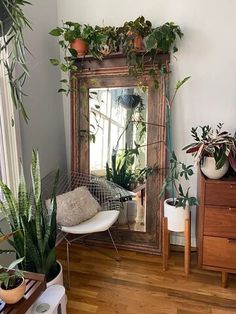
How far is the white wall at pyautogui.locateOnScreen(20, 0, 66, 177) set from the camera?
2172 mm

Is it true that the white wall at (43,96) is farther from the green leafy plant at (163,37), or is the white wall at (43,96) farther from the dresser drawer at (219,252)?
the dresser drawer at (219,252)

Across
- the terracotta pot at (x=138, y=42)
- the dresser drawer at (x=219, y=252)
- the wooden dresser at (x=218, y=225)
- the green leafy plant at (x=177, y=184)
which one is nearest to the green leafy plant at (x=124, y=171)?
the green leafy plant at (x=177, y=184)

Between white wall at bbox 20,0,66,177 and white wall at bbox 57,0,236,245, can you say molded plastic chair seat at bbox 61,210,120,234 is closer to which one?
white wall at bbox 20,0,66,177

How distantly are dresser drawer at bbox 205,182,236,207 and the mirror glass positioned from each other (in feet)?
1.99

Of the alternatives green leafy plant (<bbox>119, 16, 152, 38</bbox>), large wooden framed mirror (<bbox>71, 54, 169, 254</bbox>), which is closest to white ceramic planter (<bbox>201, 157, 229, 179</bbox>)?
large wooden framed mirror (<bbox>71, 54, 169, 254</bbox>)

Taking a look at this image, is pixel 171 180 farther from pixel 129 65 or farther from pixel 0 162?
pixel 0 162

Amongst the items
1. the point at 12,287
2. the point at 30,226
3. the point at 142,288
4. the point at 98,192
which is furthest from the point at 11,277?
the point at 98,192

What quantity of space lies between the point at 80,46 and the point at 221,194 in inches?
64.8

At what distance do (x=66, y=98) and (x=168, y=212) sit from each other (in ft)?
4.84

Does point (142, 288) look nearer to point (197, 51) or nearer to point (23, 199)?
point (23, 199)

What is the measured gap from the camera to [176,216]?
2066mm

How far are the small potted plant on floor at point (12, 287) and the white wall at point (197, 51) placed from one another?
1656 mm

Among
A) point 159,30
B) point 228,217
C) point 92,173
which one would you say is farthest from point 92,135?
point 228,217

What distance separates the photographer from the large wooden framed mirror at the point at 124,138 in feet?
7.52
